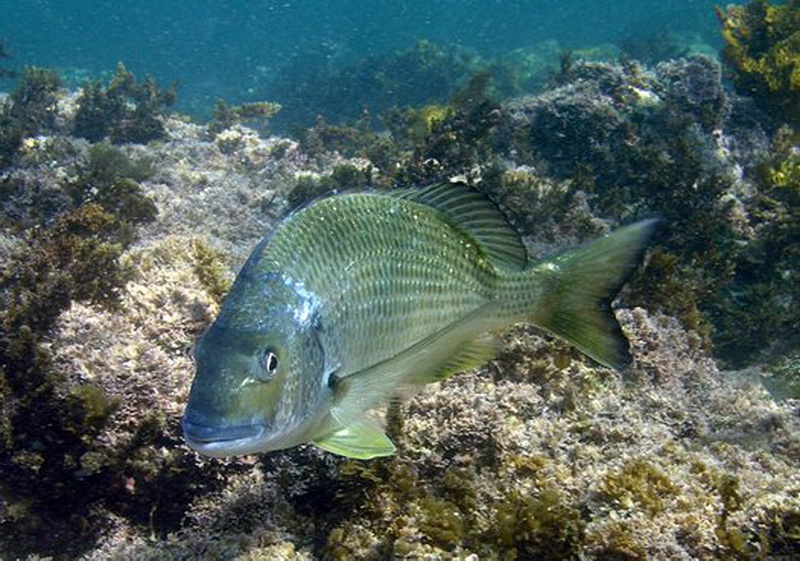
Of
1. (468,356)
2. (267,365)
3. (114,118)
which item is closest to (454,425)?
(468,356)

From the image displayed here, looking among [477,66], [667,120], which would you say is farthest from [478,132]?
[477,66]

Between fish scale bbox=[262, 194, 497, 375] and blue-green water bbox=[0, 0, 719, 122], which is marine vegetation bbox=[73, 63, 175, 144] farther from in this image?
fish scale bbox=[262, 194, 497, 375]

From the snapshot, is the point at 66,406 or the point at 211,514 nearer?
the point at 211,514

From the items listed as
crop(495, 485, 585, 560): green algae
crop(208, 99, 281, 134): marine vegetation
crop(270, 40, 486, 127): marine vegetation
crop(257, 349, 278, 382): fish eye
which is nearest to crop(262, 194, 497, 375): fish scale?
crop(257, 349, 278, 382): fish eye

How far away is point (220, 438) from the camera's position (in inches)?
68.7

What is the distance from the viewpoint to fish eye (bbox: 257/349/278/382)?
1860 mm

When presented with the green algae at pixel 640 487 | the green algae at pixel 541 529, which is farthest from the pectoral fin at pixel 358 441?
the green algae at pixel 640 487

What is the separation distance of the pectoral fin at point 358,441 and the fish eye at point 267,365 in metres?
0.38

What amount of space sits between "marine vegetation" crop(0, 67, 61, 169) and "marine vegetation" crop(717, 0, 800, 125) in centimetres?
1371

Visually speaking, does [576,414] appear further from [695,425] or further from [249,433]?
[249,433]

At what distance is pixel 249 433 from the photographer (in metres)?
1.78

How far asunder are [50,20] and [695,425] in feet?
339

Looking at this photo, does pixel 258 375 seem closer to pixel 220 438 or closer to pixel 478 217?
pixel 220 438

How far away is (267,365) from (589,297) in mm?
1502
